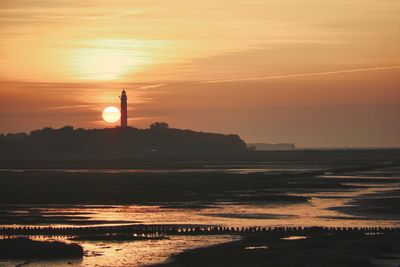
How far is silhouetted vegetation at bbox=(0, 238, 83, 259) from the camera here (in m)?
31.1

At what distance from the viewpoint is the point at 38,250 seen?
1252 inches

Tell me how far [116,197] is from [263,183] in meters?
20.6

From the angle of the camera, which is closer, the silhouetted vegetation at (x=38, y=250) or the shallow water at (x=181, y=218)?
the silhouetted vegetation at (x=38, y=250)

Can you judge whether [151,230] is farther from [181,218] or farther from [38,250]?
[38,250]

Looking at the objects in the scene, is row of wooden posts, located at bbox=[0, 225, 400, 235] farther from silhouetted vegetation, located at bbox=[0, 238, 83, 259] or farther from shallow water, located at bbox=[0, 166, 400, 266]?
silhouetted vegetation, located at bbox=[0, 238, 83, 259]

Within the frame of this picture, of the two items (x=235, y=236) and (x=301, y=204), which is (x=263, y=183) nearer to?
(x=301, y=204)

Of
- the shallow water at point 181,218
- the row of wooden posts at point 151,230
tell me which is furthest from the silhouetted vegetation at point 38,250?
the row of wooden posts at point 151,230

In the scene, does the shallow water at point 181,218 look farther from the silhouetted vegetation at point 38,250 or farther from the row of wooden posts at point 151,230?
the row of wooden posts at point 151,230

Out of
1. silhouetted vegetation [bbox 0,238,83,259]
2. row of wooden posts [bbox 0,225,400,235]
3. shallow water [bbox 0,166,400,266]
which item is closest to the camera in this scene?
silhouetted vegetation [bbox 0,238,83,259]

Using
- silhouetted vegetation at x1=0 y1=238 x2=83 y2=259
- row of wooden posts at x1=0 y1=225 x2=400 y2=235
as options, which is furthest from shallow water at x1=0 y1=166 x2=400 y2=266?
row of wooden posts at x1=0 y1=225 x2=400 y2=235

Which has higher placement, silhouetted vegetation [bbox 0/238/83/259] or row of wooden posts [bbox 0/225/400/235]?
row of wooden posts [bbox 0/225/400/235]

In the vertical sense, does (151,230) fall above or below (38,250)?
above

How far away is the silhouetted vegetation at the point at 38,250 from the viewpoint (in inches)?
1225

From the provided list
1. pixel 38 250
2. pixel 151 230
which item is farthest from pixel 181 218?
pixel 38 250
